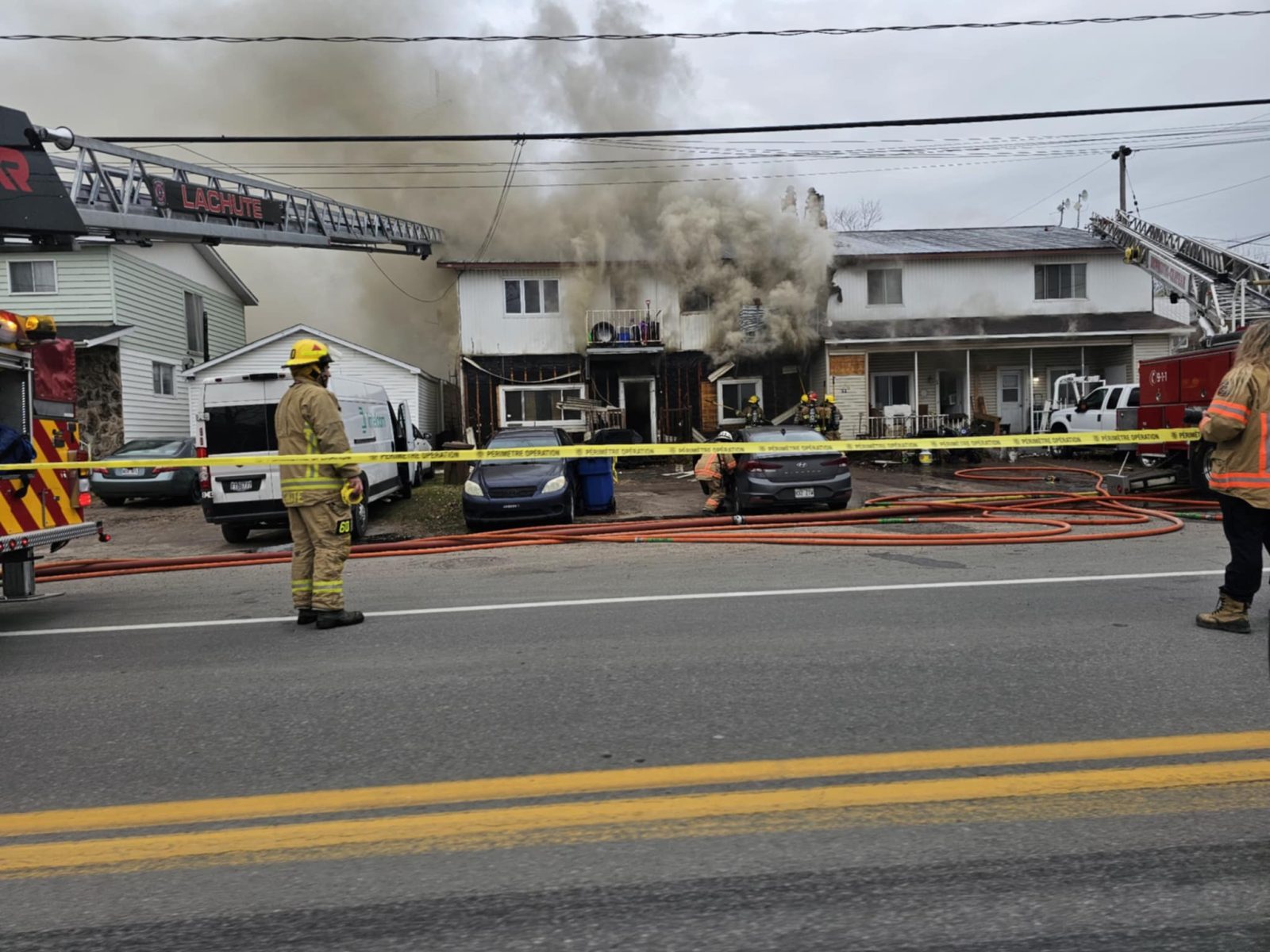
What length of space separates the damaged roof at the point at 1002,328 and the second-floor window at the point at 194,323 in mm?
17149

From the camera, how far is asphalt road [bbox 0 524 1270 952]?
2.20 metres

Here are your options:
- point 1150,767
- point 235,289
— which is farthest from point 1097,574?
point 235,289

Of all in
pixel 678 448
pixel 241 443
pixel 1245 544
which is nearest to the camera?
pixel 1245 544

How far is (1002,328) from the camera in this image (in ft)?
75.9

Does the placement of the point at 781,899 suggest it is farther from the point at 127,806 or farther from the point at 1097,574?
the point at 1097,574

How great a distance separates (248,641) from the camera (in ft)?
17.2

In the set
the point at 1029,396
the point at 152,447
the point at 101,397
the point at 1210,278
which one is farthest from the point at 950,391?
the point at 101,397

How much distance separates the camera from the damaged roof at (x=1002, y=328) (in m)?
22.5

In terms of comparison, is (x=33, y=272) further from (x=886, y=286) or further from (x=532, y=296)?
(x=886, y=286)

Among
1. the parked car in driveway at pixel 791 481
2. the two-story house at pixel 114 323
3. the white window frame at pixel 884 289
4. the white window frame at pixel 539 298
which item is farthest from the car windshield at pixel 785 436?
the two-story house at pixel 114 323

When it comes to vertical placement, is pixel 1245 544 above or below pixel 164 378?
below

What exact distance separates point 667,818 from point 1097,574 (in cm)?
506

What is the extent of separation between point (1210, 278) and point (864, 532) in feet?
37.7

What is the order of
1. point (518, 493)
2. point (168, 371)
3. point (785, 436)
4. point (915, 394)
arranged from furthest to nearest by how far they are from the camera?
point (915, 394)
point (168, 371)
point (785, 436)
point (518, 493)
